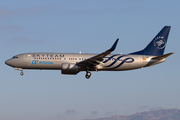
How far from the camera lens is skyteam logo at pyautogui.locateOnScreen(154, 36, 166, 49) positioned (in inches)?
2154

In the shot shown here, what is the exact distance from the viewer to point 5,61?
5103 cm

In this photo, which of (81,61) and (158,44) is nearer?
(81,61)

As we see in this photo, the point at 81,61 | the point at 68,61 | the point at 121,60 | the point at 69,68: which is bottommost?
the point at 69,68

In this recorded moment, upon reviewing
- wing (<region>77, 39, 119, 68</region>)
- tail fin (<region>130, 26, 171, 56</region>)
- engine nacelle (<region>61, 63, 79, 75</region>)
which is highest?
tail fin (<region>130, 26, 171, 56</region>)

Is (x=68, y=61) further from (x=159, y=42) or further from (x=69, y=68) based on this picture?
(x=159, y=42)

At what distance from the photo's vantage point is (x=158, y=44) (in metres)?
54.8

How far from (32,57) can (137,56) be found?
17568 millimetres

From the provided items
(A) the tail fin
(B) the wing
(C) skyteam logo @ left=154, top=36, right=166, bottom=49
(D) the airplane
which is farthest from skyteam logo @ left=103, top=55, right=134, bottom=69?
(C) skyteam logo @ left=154, top=36, right=166, bottom=49

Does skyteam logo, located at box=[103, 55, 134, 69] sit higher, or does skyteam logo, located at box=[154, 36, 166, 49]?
skyteam logo, located at box=[154, 36, 166, 49]

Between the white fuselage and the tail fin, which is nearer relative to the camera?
the white fuselage

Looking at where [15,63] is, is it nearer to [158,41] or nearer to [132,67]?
[132,67]

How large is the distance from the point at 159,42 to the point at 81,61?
616 inches

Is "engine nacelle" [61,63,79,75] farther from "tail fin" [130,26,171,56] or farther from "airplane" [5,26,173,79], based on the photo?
"tail fin" [130,26,171,56]

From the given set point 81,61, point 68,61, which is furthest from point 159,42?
point 68,61
